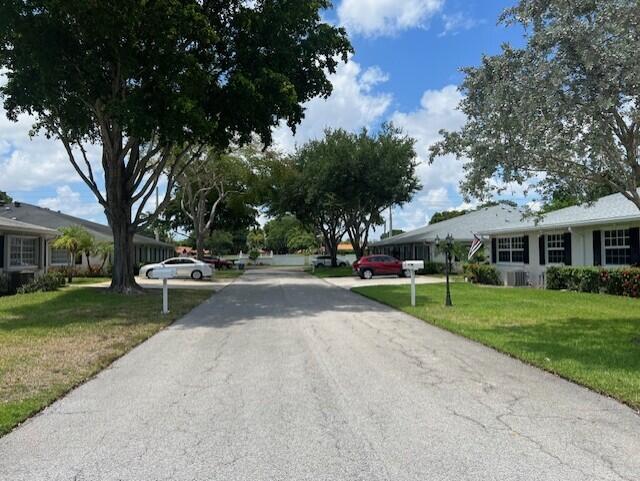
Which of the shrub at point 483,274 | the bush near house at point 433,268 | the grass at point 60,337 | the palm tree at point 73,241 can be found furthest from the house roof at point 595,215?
the palm tree at point 73,241

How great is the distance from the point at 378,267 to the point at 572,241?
46.1 ft

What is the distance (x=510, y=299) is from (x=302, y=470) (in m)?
15.8

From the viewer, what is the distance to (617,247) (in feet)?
69.6

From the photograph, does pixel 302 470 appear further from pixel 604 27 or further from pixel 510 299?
pixel 510 299

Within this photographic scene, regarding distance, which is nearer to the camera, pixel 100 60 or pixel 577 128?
pixel 577 128

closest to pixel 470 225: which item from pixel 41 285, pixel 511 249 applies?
pixel 511 249

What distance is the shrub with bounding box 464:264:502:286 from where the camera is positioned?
27953mm

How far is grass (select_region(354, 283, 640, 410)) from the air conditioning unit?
18.6 feet

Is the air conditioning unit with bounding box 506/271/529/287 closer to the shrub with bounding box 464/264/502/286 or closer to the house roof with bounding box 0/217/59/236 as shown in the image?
the shrub with bounding box 464/264/502/286

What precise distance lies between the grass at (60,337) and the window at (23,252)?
5521 millimetres

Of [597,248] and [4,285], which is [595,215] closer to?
[597,248]

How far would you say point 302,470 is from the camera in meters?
4.45

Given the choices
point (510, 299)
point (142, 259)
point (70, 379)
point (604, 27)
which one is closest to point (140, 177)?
point (510, 299)

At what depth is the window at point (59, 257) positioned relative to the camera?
36.2m
